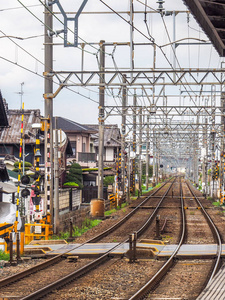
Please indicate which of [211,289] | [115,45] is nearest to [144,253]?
[211,289]

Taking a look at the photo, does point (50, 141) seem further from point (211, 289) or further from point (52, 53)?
point (211, 289)

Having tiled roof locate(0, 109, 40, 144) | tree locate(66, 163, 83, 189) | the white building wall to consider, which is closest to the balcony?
the white building wall

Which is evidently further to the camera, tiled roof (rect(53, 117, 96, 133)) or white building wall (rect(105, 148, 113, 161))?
white building wall (rect(105, 148, 113, 161))

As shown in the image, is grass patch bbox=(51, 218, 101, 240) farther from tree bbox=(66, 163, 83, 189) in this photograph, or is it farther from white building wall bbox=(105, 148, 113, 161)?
white building wall bbox=(105, 148, 113, 161)

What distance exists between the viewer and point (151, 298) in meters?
8.73

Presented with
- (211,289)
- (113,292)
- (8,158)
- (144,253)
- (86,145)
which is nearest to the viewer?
(211,289)

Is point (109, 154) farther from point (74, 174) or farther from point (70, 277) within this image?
point (70, 277)

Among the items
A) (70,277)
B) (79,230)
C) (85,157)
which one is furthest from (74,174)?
(70,277)

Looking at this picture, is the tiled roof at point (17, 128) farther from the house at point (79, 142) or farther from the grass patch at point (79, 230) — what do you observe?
the grass patch at point (79, 230)

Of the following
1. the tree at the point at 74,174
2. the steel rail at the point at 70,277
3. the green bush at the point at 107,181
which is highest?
the tree at the point at 74,174

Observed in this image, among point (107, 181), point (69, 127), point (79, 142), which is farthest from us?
point (69, 127)

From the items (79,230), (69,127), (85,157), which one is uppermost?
(69,127)

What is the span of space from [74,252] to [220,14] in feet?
26.3

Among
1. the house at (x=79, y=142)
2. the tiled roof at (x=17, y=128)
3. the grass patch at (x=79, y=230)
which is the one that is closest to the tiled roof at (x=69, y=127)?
the house at (x=79, y=142)
